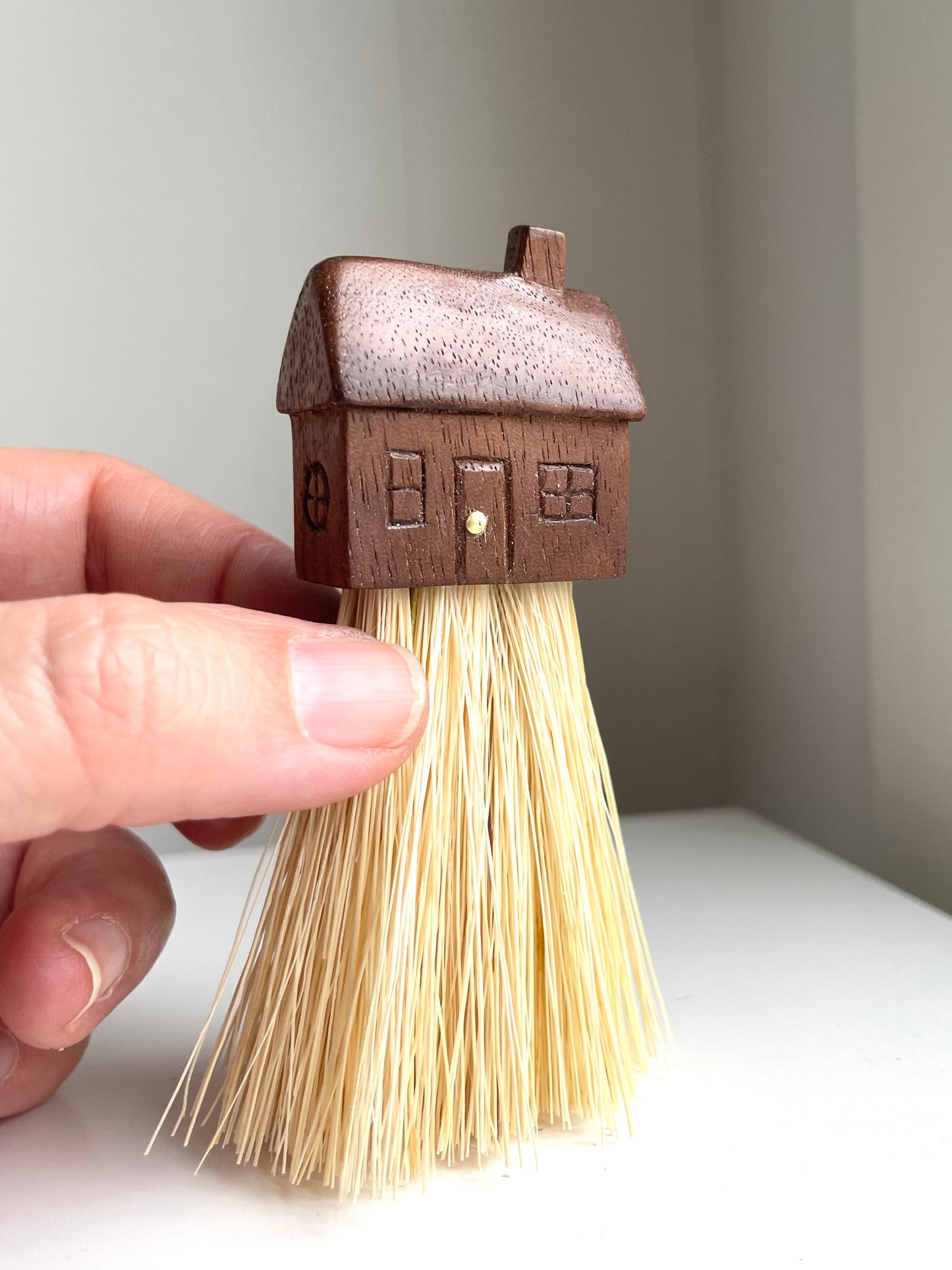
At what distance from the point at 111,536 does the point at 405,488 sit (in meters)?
0.32

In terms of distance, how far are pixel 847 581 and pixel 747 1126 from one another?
47 centimetres

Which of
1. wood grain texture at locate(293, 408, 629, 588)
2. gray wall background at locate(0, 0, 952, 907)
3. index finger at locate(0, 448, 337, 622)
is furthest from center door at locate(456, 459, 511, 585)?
gray wall background at locate(0, 0, 952, 907)

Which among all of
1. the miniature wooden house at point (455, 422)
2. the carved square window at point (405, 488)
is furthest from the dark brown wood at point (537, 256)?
the carved square window at point (405, 488)

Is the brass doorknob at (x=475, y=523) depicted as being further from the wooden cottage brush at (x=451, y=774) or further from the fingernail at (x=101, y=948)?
the fingernail at (x=101, y=948)

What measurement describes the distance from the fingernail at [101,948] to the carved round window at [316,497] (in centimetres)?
22

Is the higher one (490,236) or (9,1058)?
(490,236)

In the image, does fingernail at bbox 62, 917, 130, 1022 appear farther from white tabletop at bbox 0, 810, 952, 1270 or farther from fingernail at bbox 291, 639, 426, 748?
fingernail at bbox 291, 639, 426, 748

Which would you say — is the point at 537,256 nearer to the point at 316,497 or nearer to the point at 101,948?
the point at 316,497

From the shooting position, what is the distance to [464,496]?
18.0 inches

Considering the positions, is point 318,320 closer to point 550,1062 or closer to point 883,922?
point 550,1062

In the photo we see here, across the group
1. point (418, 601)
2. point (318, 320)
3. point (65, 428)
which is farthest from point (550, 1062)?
point (65, 428)

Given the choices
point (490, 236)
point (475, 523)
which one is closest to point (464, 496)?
point (475, 523)

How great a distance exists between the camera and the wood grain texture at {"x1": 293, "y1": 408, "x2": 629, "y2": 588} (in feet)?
1.45

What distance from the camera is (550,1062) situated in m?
0.48
